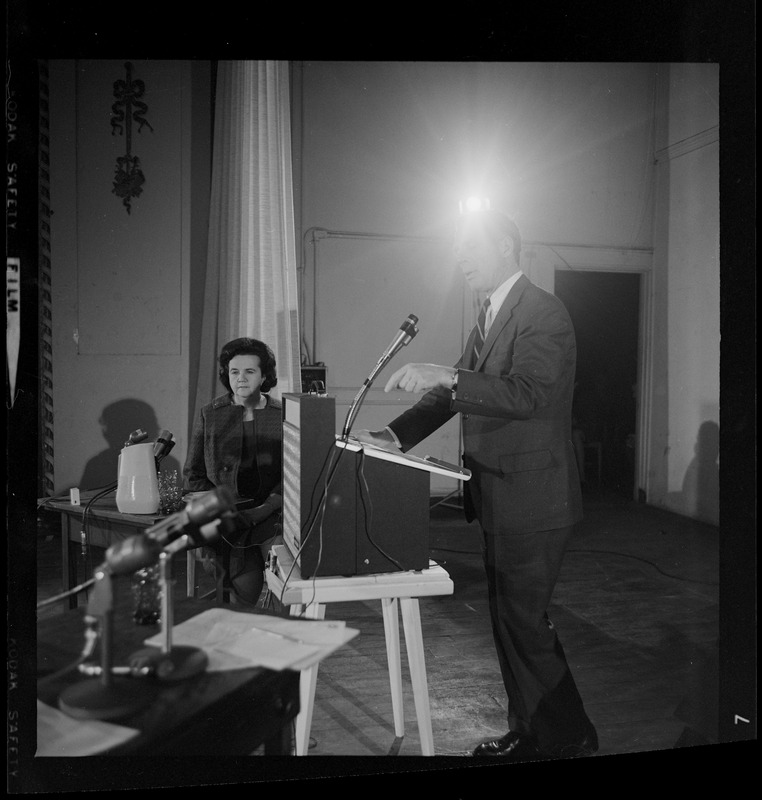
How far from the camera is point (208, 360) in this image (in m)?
2.38

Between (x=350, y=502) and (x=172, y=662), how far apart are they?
56 centimetres

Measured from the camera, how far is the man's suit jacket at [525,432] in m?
2.17

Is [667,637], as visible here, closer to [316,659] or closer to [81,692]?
[316,659]

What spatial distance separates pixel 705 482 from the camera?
8.14ft

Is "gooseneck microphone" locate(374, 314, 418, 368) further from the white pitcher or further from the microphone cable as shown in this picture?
the white pitcher

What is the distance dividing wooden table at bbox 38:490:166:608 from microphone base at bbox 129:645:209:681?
857mm

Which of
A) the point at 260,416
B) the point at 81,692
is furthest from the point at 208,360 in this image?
the point at 81,692

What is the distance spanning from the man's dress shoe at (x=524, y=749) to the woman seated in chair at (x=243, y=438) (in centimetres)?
107

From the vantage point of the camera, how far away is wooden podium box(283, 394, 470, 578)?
1745 mm

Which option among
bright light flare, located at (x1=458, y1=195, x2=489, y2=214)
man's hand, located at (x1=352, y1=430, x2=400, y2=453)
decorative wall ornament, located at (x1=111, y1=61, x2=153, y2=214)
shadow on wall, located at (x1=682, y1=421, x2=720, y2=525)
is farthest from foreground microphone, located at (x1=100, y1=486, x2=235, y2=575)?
shadow on wall, located at (x1=682, y1=421, x2=720, y2=525)

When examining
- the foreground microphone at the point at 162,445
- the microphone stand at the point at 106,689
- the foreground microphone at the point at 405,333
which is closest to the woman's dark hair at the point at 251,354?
the foreground microphone at the point at 162,445

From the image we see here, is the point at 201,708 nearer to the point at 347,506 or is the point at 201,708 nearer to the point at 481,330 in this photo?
the point at 347,506

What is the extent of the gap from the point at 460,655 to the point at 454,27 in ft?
7.33

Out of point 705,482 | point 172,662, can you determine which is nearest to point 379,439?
point 172,662
